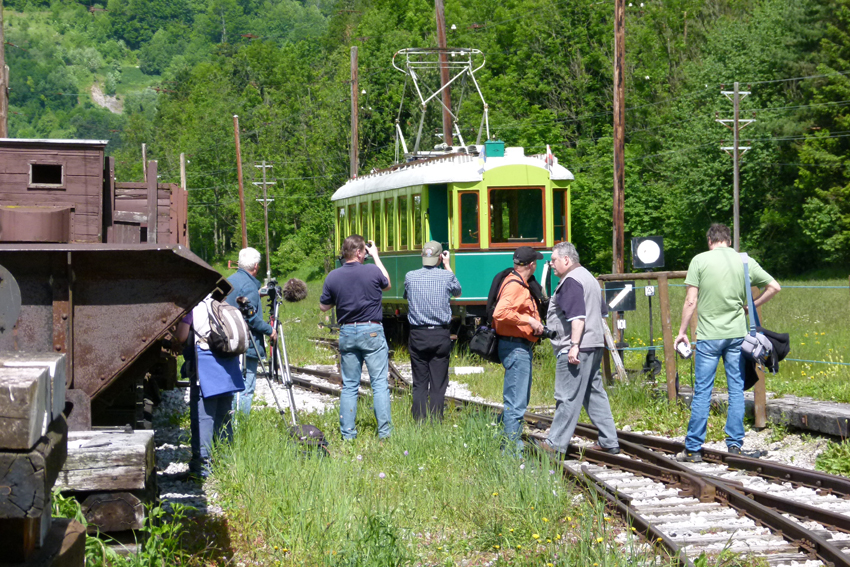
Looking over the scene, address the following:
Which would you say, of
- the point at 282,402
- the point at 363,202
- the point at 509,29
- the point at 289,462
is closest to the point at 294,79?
the point at 509,29

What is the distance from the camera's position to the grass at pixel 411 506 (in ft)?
17.6

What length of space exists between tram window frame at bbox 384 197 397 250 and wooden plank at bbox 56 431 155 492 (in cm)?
1495

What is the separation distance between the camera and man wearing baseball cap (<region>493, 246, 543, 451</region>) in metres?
8.41

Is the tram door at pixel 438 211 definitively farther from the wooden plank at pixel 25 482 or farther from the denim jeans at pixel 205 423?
the wooden plank at pixel 25 482

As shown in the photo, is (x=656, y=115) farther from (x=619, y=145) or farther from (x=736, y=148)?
(x=619, y=145)

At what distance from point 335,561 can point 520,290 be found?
3.83 meters

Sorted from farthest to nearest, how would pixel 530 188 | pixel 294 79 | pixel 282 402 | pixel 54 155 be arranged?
pixel 294 79 → pixel 530 188 → pixel 282 402 → pixel 54 155

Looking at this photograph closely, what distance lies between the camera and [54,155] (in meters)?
10.5

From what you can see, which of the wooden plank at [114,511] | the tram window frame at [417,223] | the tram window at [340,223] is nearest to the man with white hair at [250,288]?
the wooden plank at [114,511]

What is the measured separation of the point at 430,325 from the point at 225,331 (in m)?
2.29

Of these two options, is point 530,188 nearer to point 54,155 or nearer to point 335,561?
point 54,155

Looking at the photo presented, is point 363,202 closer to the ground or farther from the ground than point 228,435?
farther from the ground

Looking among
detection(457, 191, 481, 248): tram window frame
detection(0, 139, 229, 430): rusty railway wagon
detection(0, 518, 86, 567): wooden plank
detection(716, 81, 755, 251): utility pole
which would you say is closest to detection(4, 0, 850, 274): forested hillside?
detection(716, 81, 755, 251): utility pole

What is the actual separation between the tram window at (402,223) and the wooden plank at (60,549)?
15795mm
